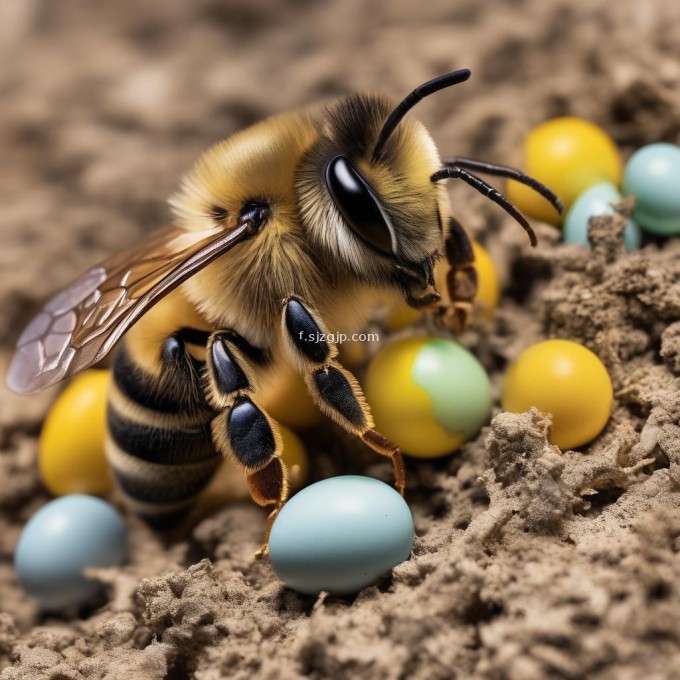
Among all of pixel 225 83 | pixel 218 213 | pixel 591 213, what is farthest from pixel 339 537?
pixel 225 83

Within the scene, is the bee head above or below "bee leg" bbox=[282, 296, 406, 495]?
above

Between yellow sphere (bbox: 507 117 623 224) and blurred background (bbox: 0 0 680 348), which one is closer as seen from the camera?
yellow sphere (bbox: 507 117 623 224)

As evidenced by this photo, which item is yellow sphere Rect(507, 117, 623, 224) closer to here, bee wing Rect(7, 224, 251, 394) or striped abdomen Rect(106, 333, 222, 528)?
bee wing Rect(7, 224, 251, 394)

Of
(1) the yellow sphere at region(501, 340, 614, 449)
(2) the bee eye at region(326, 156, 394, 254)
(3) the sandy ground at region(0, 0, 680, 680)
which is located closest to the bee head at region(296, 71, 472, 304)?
(2) the bee eye at region(326, 156, 394, 254)

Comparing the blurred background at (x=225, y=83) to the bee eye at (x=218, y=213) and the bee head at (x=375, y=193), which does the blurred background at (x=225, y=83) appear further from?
the bee eye at (x=218, y=213)

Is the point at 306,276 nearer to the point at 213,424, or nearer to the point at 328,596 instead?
the point at 213,424

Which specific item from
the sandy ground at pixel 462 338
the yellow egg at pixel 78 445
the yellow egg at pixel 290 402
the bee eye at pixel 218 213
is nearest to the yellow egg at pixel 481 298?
the sandy ground at pixel 462 338
